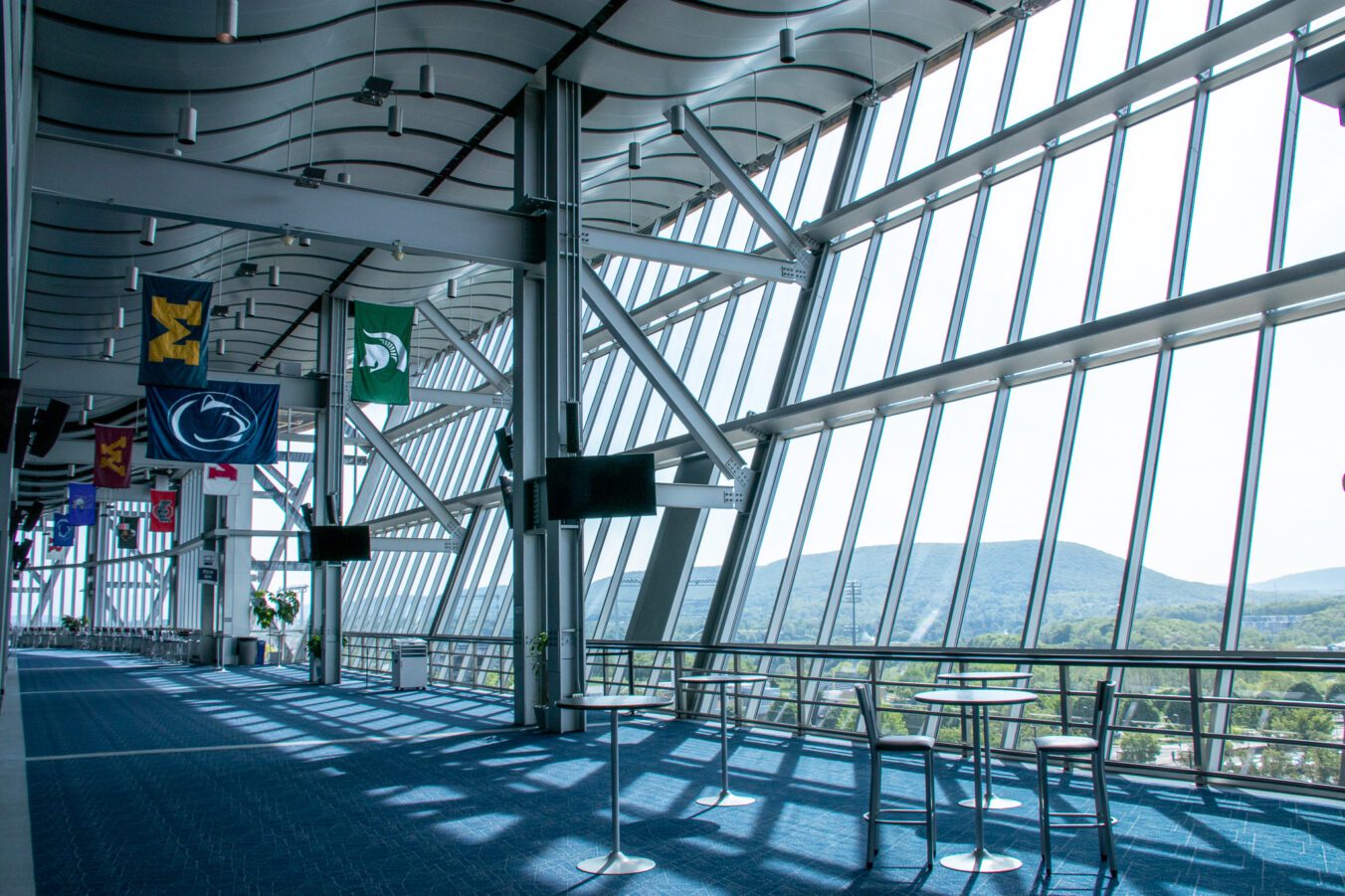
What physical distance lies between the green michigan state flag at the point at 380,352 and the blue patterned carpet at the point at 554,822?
194 inches

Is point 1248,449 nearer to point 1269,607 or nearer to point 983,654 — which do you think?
point 1269,607

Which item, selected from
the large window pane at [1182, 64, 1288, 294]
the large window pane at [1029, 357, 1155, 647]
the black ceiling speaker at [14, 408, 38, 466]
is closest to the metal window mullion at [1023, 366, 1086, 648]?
the large window pane at [1029, 357, 1155, 647]

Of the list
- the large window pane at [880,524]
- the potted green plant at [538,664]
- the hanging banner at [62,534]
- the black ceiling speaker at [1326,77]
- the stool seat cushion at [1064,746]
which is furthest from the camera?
the hanging banner at [62,534]

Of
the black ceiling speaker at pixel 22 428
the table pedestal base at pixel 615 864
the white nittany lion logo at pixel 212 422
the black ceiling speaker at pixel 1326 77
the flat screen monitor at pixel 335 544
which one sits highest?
the black ceiling speaker at pixel 1326 77

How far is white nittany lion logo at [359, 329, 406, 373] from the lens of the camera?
13.6 meters

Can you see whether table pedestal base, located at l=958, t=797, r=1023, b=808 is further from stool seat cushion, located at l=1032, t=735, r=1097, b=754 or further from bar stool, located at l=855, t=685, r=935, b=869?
stool seat cushion, located at l=1032, t=735, r=1097, b=754

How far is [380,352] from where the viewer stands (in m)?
13.7

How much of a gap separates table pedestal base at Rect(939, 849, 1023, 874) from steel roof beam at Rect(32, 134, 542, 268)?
7731 mm

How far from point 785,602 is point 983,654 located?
12.9 feet

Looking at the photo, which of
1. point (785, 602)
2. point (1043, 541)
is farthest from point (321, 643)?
point (1043, 541)

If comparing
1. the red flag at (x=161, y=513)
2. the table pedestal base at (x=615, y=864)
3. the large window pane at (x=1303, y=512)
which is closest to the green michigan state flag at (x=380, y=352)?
the table pedestal base at (x=615, y=864)

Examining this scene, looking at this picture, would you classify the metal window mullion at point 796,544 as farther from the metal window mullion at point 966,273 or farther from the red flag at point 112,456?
the red flag at point 112,456

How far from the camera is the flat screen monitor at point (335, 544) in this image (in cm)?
1394

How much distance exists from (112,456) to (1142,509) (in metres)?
17.5
